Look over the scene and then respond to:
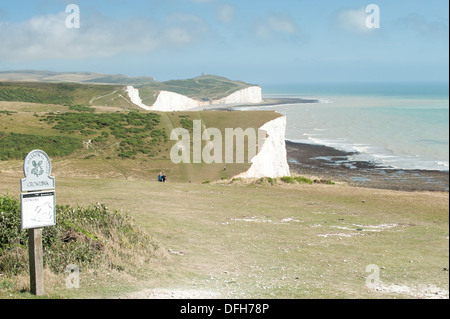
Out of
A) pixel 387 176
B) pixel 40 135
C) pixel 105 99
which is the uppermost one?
pixel 105 99

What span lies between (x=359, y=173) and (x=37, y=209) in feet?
165

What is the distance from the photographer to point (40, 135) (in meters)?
54.3

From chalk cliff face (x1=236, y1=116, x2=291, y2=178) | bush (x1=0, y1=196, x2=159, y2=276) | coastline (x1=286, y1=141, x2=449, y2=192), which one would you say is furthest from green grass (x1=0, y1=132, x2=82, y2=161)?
bush (x1=0, y1=196, x2=159, y2=276)

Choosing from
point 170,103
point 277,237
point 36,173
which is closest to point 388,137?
point 277,237

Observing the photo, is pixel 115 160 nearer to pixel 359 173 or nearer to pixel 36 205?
pixel 359 173


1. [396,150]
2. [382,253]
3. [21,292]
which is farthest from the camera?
[396,150]

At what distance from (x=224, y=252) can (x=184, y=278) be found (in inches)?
105

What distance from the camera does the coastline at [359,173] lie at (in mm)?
47281

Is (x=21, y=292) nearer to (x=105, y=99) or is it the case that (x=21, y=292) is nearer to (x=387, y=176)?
(x=387, y=176)

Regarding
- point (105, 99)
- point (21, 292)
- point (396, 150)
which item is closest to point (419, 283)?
point (21, 292)

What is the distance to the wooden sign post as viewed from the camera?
27.0ft

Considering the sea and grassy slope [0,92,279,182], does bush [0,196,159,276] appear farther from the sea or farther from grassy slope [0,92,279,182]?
the sea

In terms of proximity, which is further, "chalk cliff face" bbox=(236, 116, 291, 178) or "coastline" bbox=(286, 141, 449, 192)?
"chalk cliff face" bbox=(236, 116, 291, 178)

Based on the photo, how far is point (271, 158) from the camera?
57.7 meters
